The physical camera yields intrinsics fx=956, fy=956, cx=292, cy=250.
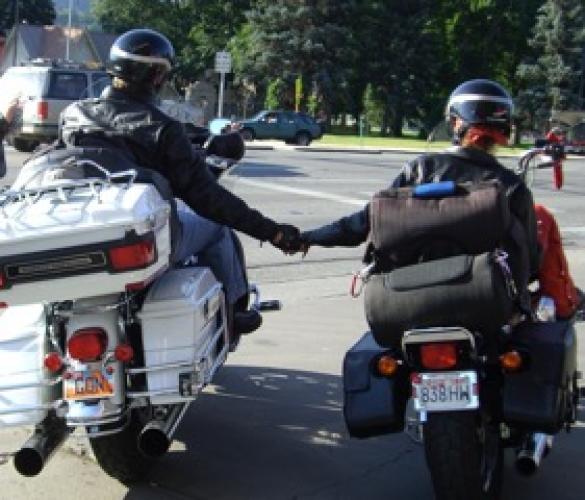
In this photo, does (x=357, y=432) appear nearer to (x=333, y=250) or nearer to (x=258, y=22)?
(x=333, y=250)

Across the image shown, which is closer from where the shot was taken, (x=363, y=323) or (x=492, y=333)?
(x=492, y=333)

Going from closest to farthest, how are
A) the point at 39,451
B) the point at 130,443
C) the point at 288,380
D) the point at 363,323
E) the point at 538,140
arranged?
the point at 39,451 < the point at 130,443 < the point at 538,140 < the point at 288,380 < the point at 363,323

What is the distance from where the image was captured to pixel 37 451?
3434 mm

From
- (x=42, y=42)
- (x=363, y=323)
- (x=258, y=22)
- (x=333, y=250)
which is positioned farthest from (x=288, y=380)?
(x=42, y=42)

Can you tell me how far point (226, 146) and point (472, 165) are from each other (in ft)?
4.89

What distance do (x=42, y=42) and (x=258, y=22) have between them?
2058 centimetres

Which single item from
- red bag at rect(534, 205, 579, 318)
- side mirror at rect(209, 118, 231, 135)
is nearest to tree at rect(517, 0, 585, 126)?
side mirror at rect(209, 118, 231, 135)

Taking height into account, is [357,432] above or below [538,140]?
below

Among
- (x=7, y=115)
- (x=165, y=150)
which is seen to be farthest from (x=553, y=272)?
(x=7, y=115)

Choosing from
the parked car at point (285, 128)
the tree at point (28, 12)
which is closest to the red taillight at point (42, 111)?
the parked car at point (285, 128)

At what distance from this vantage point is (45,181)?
3668mm

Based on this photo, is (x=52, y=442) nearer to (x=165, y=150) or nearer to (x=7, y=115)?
(x=165, y=150)

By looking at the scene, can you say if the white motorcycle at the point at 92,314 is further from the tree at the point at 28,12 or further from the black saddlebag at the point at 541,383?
the tree at the point at 28,12

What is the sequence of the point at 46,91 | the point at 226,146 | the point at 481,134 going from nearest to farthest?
the point at 481,134, the point at 226,146, the point at 46,91
